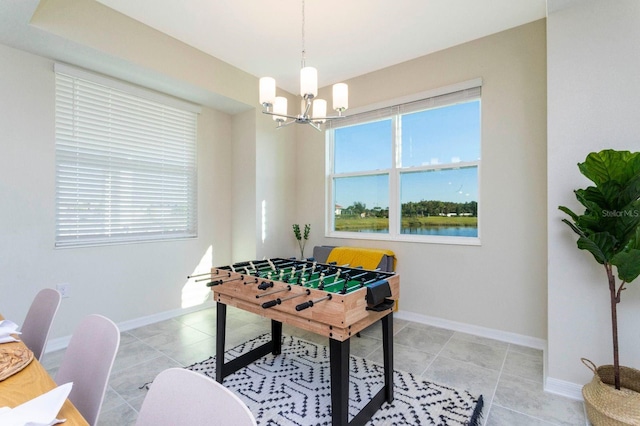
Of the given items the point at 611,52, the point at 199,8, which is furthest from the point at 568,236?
the point at 199,8

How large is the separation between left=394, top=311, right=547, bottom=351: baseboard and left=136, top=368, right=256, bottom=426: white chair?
310cm

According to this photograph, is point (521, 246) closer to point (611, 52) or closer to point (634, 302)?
point (634, 302)

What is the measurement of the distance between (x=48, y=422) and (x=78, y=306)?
2.75 m

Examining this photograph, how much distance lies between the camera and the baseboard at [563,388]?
204 cm

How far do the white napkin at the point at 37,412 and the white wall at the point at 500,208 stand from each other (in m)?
3.22

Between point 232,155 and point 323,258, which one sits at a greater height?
point 232,155

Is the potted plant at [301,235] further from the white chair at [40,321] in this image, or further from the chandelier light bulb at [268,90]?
the white chair at [40,321]

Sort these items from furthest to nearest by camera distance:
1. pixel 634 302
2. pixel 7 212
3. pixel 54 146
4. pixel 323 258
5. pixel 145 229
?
pixel 323 258
pixel 145 229
pixel 54 146
pixel 7 212
pixel 634 302

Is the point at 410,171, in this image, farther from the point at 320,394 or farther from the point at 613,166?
the point at 320,394

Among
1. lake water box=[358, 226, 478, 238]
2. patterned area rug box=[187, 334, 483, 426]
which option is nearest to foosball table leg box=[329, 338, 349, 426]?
patterned area rug box=[187, 334, 483, 426]

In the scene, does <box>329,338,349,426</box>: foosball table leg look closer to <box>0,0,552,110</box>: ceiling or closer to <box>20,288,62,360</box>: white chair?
<box>20,288,62,360</box>: white chair

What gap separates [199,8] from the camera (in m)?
2.62

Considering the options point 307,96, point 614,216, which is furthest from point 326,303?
point 614,216

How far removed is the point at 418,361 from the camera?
8.46ft
